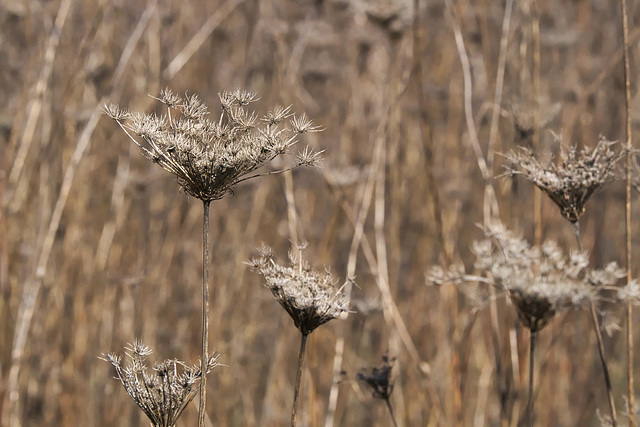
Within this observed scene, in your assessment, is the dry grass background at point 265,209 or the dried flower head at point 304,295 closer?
the dried flower head at point 304,295

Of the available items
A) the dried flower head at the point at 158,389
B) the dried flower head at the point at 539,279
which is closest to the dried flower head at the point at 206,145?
the dried flower head at the point at 158,389

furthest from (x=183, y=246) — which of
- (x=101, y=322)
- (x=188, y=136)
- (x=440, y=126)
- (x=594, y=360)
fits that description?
(x=188, y=136)

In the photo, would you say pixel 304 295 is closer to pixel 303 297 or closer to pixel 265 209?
pixel 303 297

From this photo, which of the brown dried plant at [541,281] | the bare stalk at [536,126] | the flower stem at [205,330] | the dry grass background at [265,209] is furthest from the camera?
the dry grass background at [265,209]

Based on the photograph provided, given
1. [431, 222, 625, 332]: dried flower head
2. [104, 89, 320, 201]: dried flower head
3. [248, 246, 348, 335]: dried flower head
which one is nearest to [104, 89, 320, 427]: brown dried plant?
[104, 89, 320, 201]: dried flower head

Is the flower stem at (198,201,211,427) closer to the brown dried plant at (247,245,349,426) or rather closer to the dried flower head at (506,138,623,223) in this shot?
the brown dried plant at (247,245,349,426)

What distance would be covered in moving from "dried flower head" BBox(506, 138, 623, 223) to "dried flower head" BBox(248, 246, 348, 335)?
526 millimetres

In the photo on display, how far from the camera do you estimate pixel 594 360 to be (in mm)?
3816

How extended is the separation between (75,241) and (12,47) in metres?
1.30

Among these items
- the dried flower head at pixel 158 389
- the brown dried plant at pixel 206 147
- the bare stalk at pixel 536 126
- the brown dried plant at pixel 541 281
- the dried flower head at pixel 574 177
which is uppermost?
the bare stalk at pixel 536 126

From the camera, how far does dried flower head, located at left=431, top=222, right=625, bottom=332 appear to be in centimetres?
139

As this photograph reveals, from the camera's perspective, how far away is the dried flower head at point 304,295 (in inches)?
49.6

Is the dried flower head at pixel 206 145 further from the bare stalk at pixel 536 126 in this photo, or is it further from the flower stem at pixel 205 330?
the bare stalk at pixel 536 126

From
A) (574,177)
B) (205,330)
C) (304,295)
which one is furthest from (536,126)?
(205,330)
